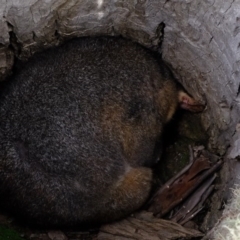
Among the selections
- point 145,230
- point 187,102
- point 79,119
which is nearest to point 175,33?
point 187,102

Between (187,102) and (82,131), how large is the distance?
2.98ft

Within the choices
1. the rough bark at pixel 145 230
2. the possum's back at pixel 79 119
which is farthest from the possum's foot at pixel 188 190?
the possum's back at pixel 79 119

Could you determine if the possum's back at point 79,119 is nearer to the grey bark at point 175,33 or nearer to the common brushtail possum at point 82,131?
the common brushtail possum at point 82,131

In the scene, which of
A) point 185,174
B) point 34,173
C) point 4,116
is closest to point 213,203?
point 185,174

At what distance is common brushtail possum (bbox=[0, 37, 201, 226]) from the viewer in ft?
12.7

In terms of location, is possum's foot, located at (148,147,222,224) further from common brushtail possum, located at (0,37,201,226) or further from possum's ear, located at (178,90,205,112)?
possum's ear, located at (178,90,205,112)

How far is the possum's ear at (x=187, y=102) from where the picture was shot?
445 cm

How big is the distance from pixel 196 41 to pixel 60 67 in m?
0.88

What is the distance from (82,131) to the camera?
3.97 metres

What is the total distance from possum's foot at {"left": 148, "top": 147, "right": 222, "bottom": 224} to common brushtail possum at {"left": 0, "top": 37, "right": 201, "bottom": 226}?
0.15 meters

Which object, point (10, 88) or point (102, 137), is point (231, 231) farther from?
point (10, 88)

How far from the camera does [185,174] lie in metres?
4.27

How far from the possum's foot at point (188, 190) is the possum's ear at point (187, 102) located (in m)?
0.35

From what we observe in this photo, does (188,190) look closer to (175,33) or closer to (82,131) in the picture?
(82,131)
